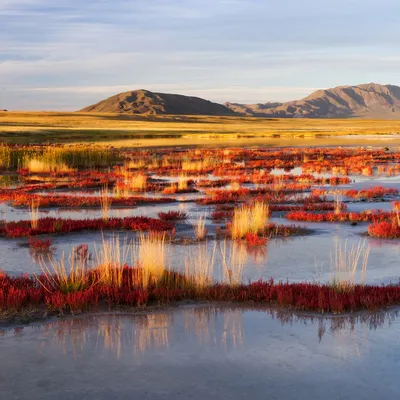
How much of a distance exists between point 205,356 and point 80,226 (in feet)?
30.8

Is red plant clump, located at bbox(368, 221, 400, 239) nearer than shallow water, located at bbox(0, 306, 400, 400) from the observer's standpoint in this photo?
No

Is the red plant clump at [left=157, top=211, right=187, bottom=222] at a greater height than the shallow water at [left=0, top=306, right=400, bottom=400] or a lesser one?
greater

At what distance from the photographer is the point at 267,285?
31.7 ft

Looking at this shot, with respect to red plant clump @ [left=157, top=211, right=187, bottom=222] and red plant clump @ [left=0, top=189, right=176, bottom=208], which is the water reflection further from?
red plant clump @ [left=0, top=189, right=176, bottom=208]

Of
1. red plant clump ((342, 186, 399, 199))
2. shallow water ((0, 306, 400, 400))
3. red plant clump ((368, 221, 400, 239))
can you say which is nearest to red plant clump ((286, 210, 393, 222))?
red plant clump ((368, 221, 400, 239))

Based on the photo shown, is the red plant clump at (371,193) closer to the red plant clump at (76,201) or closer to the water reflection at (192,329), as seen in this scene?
the red plant clump at (76,201)

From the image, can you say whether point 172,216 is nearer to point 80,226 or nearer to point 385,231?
point 80,226

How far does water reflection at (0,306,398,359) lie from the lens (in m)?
7.62

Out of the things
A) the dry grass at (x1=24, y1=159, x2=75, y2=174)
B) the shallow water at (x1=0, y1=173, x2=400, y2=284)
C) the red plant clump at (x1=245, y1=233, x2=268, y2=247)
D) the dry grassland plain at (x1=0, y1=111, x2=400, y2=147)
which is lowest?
the shallow water at (x1=0, y1=173, x2=400, y2=284)

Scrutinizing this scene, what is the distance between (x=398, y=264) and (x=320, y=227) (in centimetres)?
455

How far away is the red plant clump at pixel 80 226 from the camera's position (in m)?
15.5

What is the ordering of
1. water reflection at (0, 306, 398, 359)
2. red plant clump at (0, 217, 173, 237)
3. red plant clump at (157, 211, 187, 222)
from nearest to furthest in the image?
water reflection at (0, 306, 398, 359)
red plant clump at (0, 217, 173, 237)
red plant clump at (157, 211, 187, 222)

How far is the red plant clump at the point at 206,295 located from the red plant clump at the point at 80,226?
5.74 meters

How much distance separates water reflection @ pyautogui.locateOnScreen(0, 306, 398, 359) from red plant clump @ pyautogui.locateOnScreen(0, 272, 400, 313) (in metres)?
0.25
